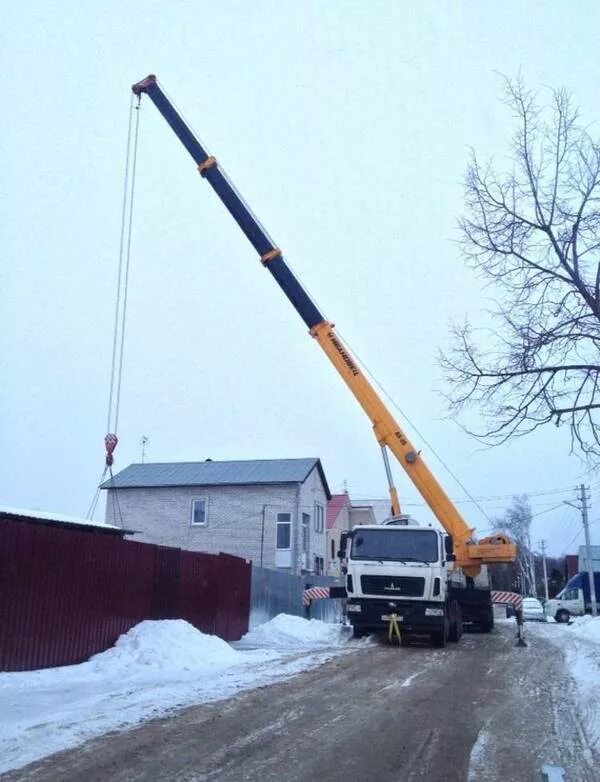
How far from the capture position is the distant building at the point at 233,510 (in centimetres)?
3888

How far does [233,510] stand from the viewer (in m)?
39.4

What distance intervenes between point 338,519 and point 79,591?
3682 cm

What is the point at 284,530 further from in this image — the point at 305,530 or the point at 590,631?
the point at 590,631

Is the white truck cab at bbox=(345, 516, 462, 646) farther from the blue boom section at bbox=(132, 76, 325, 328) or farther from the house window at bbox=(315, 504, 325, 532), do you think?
the house window at bbox=(315, 504, 325, 532)

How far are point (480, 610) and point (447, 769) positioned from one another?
19.1 meters

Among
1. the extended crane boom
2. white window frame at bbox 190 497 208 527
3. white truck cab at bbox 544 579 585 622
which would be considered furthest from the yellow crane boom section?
white truck cab at bbox 544 579 585 622

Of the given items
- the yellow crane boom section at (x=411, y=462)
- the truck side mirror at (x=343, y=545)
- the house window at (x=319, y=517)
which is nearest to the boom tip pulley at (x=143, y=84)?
the yellow crane boom section at (x=411, y=462)

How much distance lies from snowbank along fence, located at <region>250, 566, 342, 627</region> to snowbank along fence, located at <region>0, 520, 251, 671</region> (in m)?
4.65

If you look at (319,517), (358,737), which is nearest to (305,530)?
(319,517)

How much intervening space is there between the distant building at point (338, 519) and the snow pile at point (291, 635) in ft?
62.1

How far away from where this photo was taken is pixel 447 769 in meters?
7.16

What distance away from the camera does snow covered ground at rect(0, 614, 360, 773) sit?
8.24 metres

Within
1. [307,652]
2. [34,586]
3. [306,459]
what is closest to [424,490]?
[307,652]

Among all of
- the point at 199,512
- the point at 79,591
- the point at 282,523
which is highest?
the point at 199,512
